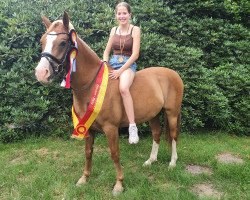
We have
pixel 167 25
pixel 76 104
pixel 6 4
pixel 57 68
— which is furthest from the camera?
pixel 167 25

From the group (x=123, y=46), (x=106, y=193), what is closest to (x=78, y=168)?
(x=106, y=193)

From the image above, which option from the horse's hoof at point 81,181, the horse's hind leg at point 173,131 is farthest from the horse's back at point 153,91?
the horse's hoof at point 81,181

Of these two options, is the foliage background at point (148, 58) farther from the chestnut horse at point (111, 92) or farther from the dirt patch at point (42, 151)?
the chestnut horse at point (111, 92)

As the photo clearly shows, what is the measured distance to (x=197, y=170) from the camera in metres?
5.64

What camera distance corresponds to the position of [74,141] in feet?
22.3

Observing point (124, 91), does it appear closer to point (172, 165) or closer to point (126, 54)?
point (126, 54)

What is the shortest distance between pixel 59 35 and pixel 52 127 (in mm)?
3320

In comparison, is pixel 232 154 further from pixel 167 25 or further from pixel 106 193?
pixel 167 25

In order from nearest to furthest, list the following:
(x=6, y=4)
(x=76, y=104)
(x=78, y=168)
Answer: (x=76, y=104), (x=78, y=168), (x=6, y=4)

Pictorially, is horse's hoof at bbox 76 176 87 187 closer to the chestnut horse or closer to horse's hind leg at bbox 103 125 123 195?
the chestnut horse

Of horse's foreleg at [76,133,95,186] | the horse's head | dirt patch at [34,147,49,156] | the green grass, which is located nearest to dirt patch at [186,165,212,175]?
the green grass

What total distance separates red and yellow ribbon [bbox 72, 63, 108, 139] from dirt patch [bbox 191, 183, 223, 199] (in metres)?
1.90

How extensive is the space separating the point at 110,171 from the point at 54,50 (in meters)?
2.39

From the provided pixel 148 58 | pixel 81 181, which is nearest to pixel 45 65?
pixel 81 181
